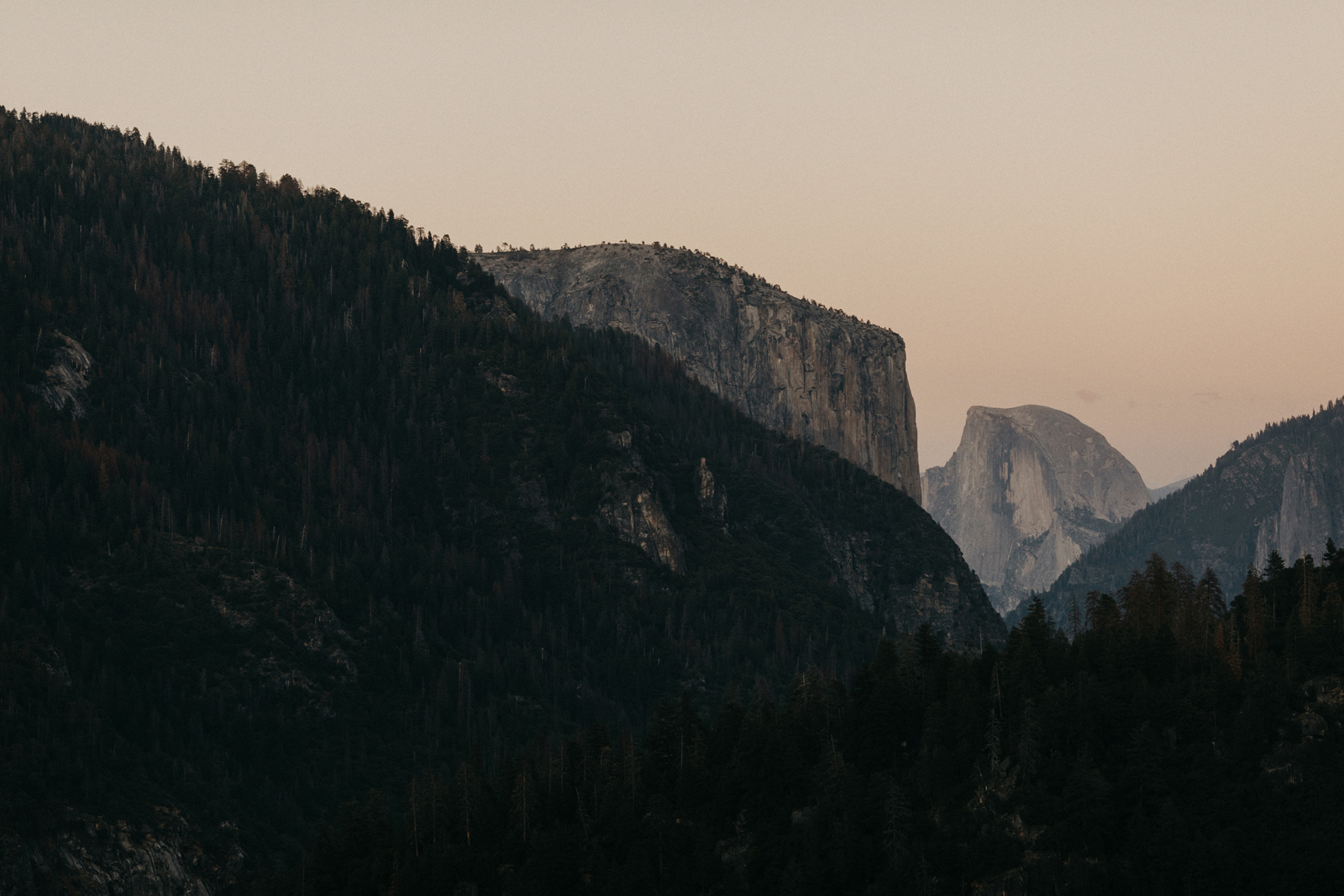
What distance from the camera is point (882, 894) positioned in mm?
175750

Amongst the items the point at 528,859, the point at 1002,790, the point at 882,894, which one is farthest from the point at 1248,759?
the point at 528,859

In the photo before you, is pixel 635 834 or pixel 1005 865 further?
pixel 635 834

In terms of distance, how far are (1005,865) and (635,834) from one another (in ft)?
147

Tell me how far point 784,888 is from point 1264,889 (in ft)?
168

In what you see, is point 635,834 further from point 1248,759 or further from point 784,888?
point 1248,759

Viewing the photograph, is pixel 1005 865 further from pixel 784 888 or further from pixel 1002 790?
pixel 784 888

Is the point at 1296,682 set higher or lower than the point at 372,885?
higher

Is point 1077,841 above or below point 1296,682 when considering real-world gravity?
below

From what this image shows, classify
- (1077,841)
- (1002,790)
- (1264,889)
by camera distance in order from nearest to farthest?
(1264,889), (1077,841), (1002,790)

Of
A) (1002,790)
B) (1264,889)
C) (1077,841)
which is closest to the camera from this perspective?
(1264,889)

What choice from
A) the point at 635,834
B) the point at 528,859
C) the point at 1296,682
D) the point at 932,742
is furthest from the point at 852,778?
the point at 1296,682

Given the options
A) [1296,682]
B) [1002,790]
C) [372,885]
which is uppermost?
[1296,682]

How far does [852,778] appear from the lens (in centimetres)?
19125

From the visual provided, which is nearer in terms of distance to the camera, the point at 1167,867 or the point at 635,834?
the point at 1167,867
